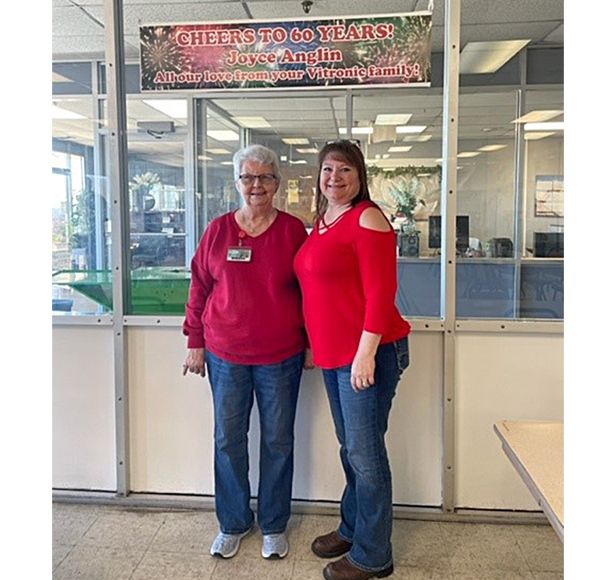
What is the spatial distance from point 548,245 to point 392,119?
127cm

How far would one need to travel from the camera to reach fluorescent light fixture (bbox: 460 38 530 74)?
284cm

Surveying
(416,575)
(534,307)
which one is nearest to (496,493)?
(416,575)

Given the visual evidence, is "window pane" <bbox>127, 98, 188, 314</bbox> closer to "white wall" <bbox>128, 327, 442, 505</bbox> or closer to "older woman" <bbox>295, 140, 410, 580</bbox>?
"white wall" <bbox>128, 327, 442, 505</bbox>

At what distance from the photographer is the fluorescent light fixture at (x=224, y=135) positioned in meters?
3.43

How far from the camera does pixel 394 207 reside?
2863 millimetres

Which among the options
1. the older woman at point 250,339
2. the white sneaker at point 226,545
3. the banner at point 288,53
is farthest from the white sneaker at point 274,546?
the banner at point 288,53

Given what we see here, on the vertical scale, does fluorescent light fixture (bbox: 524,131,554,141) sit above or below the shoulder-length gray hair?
above

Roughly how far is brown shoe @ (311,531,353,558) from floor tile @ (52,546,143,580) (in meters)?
0.68

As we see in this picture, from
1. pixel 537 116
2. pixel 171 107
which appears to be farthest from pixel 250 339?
→ pixel 537 116

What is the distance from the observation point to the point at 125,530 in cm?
241

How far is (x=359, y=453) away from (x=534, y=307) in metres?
1.07

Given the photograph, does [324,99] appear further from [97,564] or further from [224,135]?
[97,564]

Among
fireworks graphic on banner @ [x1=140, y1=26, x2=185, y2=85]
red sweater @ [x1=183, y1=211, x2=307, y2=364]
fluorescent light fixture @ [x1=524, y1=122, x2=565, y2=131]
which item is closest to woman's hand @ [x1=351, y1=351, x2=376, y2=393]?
red sweater @ [x1=183, y1=211, x2=307, y2=364]
